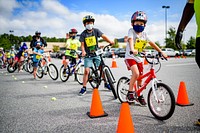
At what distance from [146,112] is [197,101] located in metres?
1.52

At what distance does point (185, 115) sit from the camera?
3.52 m

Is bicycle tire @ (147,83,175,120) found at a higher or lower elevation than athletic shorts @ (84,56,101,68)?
lower

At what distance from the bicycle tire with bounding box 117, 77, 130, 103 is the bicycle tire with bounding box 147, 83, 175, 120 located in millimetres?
958

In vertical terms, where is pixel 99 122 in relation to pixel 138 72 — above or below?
below

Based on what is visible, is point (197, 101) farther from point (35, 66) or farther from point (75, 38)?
point (35, 66)

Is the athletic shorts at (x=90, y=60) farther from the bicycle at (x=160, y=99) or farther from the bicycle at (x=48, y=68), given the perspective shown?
the bicycle at (x=48, y=68)

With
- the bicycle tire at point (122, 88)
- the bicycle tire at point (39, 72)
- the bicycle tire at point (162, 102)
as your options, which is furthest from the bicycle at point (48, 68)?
the bicycle tire at point (162, 102)

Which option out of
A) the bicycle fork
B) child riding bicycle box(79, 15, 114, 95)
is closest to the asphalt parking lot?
the bicycle fork

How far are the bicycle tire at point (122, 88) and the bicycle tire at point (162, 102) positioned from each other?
37.7 inches

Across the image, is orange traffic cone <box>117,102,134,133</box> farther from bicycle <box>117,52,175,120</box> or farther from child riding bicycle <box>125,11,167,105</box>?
child riding bicycle <box>125,11,167,105</box>

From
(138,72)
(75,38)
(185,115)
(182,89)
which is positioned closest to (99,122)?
(138,72)

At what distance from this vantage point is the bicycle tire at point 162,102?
3.13 meters

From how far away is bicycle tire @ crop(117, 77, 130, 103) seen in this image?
4551 mm

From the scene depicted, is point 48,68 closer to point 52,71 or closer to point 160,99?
point 52,71
